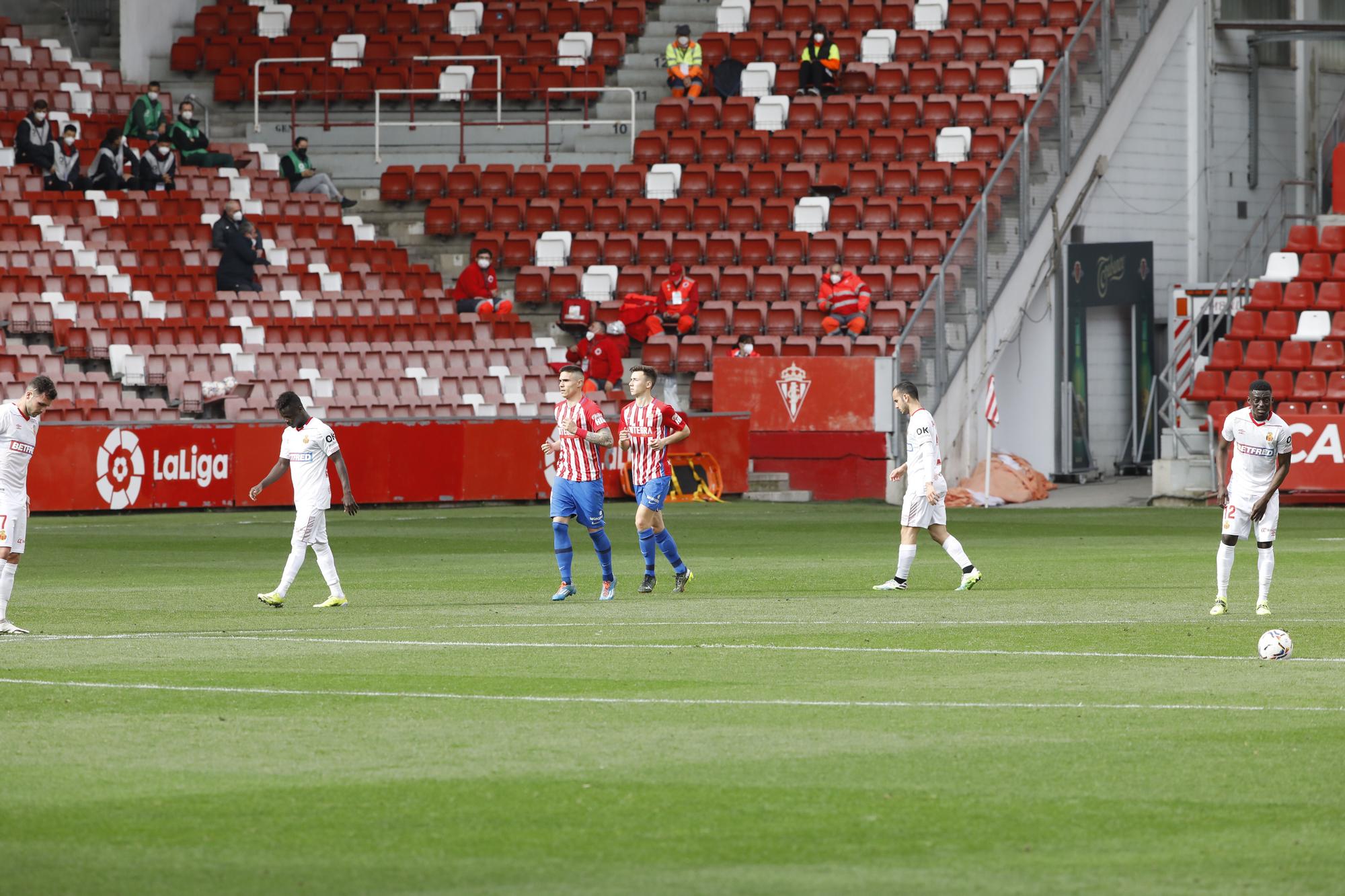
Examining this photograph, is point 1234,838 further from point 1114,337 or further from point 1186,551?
point 1114,337

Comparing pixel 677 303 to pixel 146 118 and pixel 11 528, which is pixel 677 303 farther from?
pixel 11 528

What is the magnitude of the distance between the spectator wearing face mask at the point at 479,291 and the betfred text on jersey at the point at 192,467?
7.49m

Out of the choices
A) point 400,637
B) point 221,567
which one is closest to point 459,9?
point 221,567

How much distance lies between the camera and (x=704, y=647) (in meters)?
13.3

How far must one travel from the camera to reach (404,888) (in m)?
6.68

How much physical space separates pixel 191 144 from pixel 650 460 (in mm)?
22836

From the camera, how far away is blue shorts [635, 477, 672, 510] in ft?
59.5

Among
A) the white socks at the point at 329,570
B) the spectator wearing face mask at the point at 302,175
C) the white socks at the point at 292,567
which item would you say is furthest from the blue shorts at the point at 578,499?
the spectator wearing face mask at the point at 302,175

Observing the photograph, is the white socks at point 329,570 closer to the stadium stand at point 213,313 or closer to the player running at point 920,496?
the player running at point 920,496

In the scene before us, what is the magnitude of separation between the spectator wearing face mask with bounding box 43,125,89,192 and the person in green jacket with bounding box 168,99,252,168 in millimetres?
2609

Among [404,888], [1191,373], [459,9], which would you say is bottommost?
[404,888]

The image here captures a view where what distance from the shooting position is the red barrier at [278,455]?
95.7 ft

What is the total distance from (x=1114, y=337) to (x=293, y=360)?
52.4 feet

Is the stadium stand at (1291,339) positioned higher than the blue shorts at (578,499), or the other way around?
Result: the stadium stand at (1291,339)
